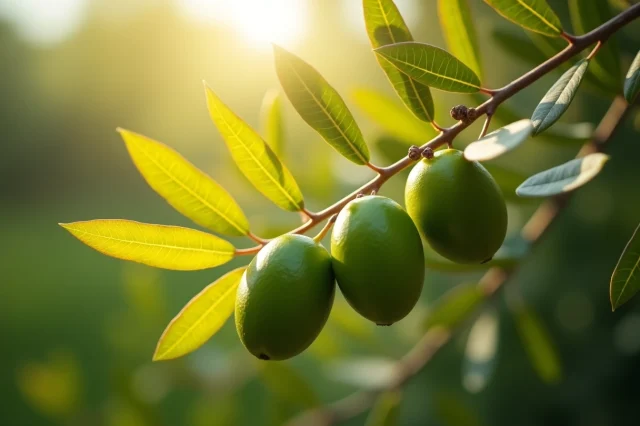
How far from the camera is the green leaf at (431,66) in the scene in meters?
0.85

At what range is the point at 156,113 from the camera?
19000 mm

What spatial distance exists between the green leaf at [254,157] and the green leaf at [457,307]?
787 mm

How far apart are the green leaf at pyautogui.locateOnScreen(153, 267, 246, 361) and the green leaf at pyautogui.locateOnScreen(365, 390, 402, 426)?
84 cm

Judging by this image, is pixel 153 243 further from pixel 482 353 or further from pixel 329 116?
pixel 482 353

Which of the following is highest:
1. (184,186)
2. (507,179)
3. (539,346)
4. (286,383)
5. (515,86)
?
(184,186)

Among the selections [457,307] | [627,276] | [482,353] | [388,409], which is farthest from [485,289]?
[627,276]

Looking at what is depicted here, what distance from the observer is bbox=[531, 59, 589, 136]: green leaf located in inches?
32.8

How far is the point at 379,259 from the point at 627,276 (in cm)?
35

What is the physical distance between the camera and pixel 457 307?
5.49 ft

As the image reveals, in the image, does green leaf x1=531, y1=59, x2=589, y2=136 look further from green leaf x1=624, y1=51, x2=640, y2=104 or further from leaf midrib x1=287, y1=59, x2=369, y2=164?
Result: leaf midrib x1=287, y1=59, x2=369, y2=164

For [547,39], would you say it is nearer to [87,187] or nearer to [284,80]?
[284,80]

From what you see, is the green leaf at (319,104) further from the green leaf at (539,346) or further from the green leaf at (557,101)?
the green leaf at (539,346)

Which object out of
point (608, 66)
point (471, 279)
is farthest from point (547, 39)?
point (471, 279)

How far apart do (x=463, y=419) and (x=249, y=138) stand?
1.33m
